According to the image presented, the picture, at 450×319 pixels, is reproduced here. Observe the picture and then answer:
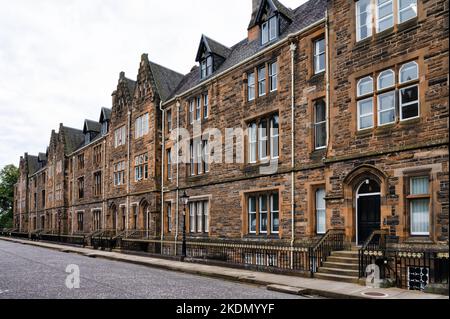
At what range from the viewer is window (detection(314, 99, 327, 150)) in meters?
19.0

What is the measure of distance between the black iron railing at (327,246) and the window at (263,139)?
5.87m

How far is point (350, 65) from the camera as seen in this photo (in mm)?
16750

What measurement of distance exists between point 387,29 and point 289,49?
5911mm

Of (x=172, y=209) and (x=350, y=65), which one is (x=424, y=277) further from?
(x=172, y=209)

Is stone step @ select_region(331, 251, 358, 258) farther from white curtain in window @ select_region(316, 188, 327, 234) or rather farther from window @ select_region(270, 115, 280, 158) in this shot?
window @ select_region(270, 115, 280, 158)

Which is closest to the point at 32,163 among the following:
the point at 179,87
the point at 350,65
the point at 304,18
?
the point at 179,87

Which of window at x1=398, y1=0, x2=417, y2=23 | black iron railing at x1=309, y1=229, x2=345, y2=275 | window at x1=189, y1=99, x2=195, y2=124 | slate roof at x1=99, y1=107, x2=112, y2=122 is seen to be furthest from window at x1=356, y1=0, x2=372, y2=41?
slate roof at x1=99, y1=107, x2=112, y2=122

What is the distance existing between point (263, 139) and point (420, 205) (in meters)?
9.66

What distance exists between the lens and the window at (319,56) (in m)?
19.4

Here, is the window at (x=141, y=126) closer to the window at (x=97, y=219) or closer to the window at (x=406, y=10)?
the window at (x=97, y=219)

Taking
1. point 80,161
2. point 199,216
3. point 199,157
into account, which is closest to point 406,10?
point 199,157

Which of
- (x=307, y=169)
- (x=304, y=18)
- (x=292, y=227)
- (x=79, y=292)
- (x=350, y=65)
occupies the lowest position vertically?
(x=79, y=292)

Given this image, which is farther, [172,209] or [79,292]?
[172,209]

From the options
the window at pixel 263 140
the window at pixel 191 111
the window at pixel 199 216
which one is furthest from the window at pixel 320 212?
the window at pixel 191 111
